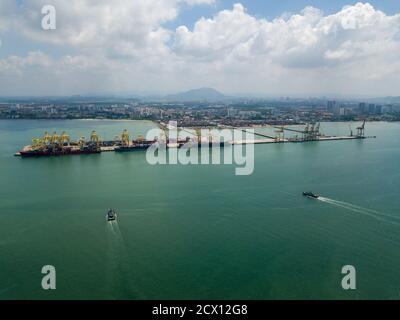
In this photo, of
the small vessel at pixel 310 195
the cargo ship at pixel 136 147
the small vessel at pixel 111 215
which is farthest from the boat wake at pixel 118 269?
→ the cargo ship at pixel 136 147

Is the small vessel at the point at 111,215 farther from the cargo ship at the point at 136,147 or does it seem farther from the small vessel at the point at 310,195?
the cargo ship at the point at 136,147

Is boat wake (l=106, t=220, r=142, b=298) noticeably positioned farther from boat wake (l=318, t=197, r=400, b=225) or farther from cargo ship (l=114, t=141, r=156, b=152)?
cargo ship (l=114, t=141, r=156, b=152)

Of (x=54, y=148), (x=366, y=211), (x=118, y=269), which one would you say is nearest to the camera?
(x=118, y=269)

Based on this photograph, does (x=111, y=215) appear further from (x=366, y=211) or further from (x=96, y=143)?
(x=96, y=143)

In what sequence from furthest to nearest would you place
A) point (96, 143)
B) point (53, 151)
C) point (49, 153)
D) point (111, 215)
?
point (96, 143) → point (53, 151) → point (49, 153) → point (111, 215)

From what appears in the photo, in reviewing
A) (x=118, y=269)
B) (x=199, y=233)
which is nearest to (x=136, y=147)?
(x=199, y=233)

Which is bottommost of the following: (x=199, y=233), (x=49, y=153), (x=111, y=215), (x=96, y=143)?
(x=199, y=233)
